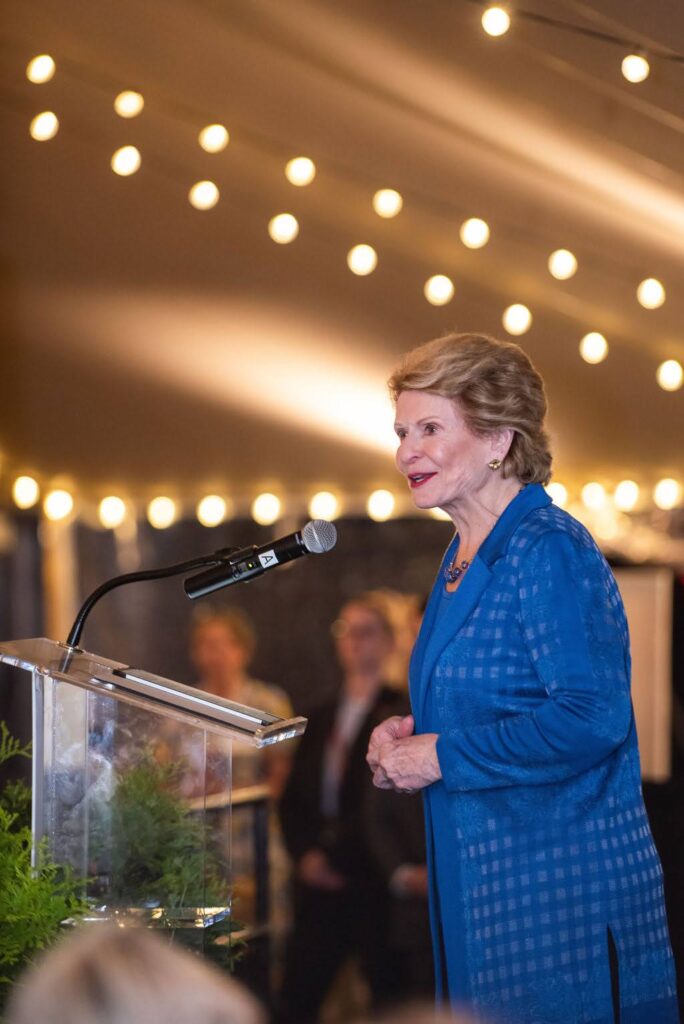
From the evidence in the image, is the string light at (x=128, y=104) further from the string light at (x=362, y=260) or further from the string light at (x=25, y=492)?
the string light at (x=25, y=492)

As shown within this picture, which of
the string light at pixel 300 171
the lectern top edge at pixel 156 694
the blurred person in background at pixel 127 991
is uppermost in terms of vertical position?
the string light at pixel 300 171

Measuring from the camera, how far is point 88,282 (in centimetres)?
422

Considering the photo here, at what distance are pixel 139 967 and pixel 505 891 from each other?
1.00m

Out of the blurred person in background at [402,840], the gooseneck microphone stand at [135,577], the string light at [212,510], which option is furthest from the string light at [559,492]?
the gooseneck microphone stand at [135,577]

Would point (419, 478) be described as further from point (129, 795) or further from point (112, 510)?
point (112, 510)

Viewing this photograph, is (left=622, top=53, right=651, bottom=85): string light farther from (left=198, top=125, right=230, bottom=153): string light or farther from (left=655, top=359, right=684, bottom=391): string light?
(left=198, top=125, right=230, bottom=153): string light

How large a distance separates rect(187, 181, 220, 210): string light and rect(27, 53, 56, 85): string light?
558mm

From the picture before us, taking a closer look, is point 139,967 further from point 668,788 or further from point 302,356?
point 302,356

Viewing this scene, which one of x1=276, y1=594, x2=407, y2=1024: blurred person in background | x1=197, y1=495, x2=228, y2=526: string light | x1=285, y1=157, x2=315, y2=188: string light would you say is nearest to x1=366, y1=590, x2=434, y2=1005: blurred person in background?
x1=276, y1=594, x2=407, y2=1024: blurred person in background

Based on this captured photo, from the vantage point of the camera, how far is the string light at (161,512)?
4.19 meters

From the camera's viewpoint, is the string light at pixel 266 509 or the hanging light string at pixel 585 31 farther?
the string light at pixel 266 509

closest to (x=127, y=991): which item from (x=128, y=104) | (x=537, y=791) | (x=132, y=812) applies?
(x=132, y=812)

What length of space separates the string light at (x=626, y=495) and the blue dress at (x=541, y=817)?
6.36ft

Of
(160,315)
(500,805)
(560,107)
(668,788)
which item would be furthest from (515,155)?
(500,805)
